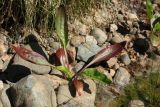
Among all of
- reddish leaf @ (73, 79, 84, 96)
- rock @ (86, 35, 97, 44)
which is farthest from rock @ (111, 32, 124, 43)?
reddish leaf @ (73, 79, 84, 96)

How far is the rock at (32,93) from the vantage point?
304 centimetres

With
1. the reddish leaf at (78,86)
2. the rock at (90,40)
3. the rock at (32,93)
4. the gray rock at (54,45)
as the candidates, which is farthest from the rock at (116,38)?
the rock at (32,93)

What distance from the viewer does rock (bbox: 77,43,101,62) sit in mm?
3635

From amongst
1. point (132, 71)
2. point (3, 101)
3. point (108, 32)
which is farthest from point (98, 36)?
point (3, 101)

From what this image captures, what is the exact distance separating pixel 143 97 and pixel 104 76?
0.41 m

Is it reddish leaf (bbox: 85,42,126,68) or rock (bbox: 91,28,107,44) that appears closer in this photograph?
reddish leaf (bbox: 85,42,126,68)

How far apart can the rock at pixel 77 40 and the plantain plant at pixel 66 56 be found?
7.5 inches

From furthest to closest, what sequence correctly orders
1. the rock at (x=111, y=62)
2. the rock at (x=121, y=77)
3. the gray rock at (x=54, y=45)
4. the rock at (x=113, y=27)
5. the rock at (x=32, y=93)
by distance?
the rock at (x=113, y=27) → the gray rock at (x=54, y=45) → the rock at (x=111, y=62) → the rock at (x=121, y=77) → the rock at (x=32, y=93)

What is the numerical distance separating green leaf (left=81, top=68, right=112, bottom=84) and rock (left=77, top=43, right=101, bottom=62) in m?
0.27

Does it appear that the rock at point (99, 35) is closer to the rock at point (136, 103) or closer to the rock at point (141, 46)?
the rock at point (141, 46)

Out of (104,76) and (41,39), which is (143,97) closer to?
(104,76)

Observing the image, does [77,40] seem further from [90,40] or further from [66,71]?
[66,71]

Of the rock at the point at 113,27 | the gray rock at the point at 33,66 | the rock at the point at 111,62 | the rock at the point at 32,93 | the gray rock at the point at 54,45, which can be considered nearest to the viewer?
the rock at the point at 32,93

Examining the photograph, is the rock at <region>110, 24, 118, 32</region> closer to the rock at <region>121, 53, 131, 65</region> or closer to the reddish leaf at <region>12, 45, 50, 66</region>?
the rock at <region>121, 53, 131, 65</region>
